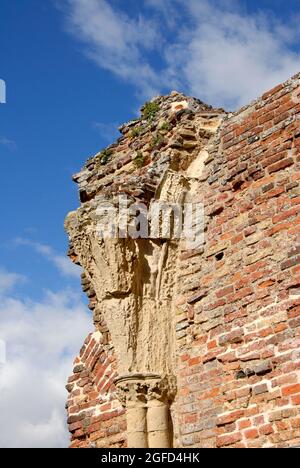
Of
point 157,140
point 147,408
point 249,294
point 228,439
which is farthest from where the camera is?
A: point 157,140

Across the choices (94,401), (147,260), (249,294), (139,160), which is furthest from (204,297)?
(139,160)

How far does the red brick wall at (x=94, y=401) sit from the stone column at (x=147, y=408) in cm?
45

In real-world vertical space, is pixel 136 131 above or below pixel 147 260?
above

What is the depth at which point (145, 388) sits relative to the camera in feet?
20.6

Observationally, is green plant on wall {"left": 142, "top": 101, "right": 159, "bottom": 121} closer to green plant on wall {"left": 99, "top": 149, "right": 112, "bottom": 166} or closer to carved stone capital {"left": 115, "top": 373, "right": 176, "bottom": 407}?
green plant on wall {"left": 99, "top": 149, "right": 112, "bottom": 166}

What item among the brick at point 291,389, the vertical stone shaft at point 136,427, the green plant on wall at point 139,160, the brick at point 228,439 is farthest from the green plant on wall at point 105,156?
the brick at point 291,389

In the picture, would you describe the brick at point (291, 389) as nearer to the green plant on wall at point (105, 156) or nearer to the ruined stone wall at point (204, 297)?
the ruined stone wall at point (204, 297)

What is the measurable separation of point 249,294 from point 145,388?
1.31 m

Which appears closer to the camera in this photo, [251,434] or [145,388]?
[251,434]

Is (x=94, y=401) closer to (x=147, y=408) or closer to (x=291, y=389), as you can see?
(x=147, y=408)

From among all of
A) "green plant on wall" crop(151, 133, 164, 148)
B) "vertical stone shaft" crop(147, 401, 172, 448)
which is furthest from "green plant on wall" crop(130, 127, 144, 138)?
"vertical stone shaft" crop(147, 401, 172, 448)

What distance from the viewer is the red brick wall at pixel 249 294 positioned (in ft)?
17.9
